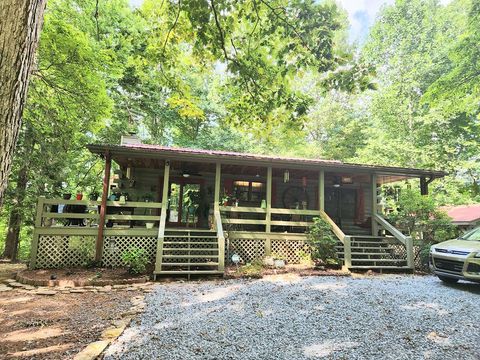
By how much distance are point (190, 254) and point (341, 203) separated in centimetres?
737

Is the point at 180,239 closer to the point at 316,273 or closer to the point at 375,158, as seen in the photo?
the point at 316,273

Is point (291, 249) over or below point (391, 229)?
below

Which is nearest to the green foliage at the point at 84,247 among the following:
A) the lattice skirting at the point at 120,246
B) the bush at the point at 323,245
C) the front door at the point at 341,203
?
the lattice skirting at the point at 120,246

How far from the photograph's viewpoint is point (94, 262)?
25.0 ft

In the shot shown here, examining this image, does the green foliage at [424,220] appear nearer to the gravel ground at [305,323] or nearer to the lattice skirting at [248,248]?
the gravel ground at [305,323]

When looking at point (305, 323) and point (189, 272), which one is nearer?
point (305, 323)

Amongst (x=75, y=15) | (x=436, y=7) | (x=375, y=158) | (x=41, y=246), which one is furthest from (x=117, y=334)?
(x=436, y=7)

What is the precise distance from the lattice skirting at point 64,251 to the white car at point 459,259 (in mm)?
8576

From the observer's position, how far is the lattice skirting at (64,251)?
24.9 ft

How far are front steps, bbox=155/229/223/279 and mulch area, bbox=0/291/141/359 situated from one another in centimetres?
159

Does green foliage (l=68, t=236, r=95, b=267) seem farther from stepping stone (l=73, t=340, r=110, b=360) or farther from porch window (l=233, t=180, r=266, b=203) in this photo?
porch window (l=233, t=180, r=266, b=203)

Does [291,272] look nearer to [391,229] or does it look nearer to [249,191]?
[391,229]

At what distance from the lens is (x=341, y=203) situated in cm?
1237

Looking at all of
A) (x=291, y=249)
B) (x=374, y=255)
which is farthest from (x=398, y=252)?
(x=291, y=249)
